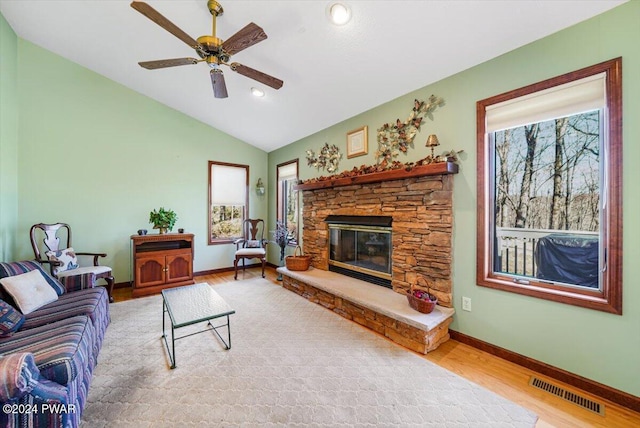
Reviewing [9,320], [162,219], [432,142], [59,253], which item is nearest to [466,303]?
[432,142]

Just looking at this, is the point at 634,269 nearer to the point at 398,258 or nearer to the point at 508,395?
the point at 508,395

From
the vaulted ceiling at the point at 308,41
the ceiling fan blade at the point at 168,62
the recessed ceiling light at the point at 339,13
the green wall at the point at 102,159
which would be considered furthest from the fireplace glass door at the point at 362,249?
the green wall at the point at 102,159

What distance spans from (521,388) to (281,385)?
1.77 metres

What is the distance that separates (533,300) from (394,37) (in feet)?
8.36

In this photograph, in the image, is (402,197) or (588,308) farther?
(402,197)

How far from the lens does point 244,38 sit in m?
1.96

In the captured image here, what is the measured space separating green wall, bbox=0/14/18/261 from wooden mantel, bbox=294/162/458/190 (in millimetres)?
3847

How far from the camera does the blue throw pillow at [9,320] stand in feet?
5.54

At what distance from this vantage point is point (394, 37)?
7.42 feet

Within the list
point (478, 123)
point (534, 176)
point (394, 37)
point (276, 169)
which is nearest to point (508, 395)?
point (534, 176)

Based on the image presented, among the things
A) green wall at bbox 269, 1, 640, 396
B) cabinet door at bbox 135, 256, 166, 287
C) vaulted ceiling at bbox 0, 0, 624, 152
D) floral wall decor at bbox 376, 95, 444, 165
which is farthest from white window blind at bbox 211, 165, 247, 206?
green wall at bbox 269, 1, 640, 396

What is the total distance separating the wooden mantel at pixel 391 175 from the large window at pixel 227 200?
6.69 feet

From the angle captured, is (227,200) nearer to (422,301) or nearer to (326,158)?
(326,158)

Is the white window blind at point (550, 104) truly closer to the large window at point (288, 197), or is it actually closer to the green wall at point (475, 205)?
the green wall at point (475, 205)
